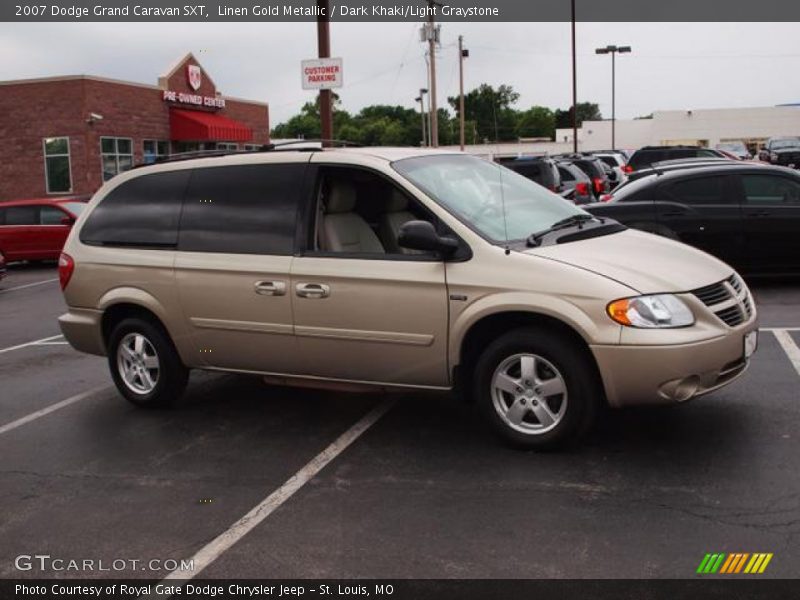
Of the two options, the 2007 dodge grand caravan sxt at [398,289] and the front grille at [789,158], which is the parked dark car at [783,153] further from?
the 2007 dodge grand caravan sxt at [398,289]

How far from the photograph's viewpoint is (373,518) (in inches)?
172

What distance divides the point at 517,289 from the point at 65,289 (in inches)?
149

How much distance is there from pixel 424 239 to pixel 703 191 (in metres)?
6.92

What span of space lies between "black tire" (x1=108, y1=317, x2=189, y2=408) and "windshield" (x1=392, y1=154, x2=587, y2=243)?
7.26 feet

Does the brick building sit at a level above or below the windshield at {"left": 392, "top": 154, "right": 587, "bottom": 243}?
above

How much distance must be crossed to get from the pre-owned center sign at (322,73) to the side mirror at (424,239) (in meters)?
10.2

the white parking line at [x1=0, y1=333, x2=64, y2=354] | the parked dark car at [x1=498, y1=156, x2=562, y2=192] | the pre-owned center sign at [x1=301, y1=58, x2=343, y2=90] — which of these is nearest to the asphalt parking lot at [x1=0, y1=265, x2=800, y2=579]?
the white parking line at [x1=0, y1=333, x2=64, y2=354]

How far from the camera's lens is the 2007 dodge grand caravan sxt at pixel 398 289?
486 centimetres

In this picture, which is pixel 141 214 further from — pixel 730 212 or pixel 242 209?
pixel 730 212

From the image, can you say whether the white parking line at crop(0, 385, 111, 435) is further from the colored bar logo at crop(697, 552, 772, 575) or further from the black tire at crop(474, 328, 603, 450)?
the colored bar logo at crop(697, 552, 772, 575)

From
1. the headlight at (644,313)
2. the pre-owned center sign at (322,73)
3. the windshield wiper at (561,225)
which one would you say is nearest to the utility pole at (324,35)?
the pre-owned center sign at (322,73)

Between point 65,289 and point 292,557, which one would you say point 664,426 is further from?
point 65,289

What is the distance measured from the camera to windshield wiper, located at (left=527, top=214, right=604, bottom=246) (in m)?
5.34
